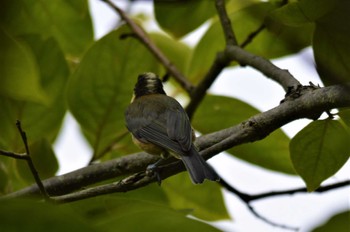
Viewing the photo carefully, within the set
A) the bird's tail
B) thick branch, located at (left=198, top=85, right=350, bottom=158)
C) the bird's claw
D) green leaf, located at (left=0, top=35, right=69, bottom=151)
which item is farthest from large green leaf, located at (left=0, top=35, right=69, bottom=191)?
thick branch, located at (left=198, top=85, right=350, bottom=158)

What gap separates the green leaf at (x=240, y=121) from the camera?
3.04 m

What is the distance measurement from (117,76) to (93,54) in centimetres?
24

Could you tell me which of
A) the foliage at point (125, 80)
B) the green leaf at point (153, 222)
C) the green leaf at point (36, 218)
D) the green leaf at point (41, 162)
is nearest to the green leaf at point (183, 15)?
the foliage at point (125, 80)

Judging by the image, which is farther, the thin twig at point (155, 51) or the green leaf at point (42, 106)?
the thin twig at point (155, 51)

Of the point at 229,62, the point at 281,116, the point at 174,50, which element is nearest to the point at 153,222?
the point at 281,116

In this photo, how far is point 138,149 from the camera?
3.38 meters

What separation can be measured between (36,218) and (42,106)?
2.41m

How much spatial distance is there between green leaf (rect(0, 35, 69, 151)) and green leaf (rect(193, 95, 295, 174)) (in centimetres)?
78

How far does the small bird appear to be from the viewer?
265 centimetres

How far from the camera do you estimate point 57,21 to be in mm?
3402

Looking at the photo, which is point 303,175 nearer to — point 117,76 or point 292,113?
point 292,113

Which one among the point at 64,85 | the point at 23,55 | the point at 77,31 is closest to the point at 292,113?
the point at 23,55

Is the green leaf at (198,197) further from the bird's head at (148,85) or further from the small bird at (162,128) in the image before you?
the bird's head at (148,85)

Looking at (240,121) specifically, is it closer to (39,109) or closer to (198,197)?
(198,197)
